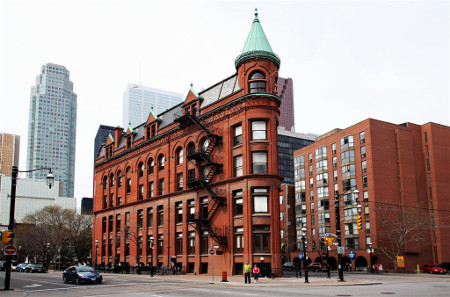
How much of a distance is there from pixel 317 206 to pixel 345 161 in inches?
527

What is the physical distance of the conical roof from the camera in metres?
46.1

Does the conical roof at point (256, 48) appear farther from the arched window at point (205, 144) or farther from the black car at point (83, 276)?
the black car at point (83, 276)

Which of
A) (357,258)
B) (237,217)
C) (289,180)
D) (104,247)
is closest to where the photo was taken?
(237,217)

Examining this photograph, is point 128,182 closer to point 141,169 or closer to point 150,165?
point 141,169

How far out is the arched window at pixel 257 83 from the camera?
46.1 metres

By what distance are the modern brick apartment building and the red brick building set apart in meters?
28.4

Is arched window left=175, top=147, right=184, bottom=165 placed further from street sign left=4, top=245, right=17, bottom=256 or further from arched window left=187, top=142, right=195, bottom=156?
street sign left=4, top=245, right=17, bottom=256

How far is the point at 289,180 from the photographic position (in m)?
173

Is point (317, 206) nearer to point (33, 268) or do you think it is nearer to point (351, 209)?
point (351, 209)

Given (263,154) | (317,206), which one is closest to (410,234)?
(317,206)

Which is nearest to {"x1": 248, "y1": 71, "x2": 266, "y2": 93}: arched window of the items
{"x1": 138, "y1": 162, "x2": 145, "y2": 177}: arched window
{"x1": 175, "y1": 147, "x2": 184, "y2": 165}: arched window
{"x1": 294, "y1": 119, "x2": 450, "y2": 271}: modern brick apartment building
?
{"x1": 175, "y1": 147, "x2": 184, "y2": 165}: arched window

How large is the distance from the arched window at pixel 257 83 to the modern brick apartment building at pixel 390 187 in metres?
36.3

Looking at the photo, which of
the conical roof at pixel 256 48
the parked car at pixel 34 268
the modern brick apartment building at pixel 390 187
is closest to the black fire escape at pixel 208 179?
the conical roof at pixel 256 48

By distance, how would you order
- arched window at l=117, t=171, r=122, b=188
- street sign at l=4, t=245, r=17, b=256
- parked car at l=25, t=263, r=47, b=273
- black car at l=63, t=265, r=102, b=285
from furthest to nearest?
arched window at l=117, t=171, r=122, b=188 < parked car at l=25, t=263, r=47, b=273 < black car at l=63, t=265, r=102, b=285 < street sign at l=4, t=245, r=17, b=256
